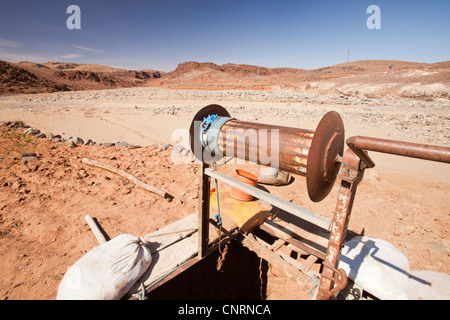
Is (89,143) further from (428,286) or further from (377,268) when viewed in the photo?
(428,286)

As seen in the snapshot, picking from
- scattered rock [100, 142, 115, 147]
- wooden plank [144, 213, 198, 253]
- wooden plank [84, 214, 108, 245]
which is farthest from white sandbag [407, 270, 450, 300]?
scattered rock [100, 142, 115, 147]

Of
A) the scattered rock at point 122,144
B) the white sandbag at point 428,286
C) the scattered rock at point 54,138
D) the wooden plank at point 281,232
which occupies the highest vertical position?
the scattered rock at point 54,138

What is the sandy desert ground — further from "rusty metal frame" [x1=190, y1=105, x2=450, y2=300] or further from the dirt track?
"rusty metal frame" [x1=190, y1=105, x2=450, y2=300]

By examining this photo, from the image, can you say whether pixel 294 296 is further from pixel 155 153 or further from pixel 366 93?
pixel 366 93

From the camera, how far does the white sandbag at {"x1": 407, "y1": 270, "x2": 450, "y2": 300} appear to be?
224cm

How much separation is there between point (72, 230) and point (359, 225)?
5100 millimetres

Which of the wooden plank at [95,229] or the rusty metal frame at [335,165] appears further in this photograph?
the wooden plank at [95,229]

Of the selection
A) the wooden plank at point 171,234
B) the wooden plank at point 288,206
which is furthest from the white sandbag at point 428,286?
the wooden plank at point 171,234

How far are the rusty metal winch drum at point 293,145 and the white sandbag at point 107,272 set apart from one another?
1511mm

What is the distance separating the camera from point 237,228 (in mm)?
3418

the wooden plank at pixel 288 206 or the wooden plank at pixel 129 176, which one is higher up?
the wooden plank at pixel 288 206

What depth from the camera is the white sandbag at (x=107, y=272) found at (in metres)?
2.07

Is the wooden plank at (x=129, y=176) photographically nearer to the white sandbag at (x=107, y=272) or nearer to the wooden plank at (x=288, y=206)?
the white sandbag at (x=107, y=272)

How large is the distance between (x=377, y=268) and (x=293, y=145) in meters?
2.01
